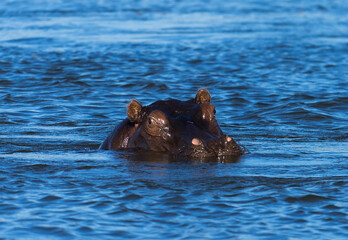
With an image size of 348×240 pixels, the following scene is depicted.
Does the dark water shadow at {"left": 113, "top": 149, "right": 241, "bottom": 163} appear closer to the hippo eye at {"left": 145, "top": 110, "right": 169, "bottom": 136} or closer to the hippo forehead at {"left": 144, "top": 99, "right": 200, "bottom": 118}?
the hippo eye at {"left": 145, "top": 110, "right": 169, "bottom": 136}

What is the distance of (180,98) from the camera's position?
15.3 m

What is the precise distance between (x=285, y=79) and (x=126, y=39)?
815 centimetres

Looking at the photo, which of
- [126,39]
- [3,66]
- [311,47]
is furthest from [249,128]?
[126,39]

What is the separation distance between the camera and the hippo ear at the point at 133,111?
9.16 m

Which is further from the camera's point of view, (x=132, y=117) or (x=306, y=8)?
(x=306, y=8)

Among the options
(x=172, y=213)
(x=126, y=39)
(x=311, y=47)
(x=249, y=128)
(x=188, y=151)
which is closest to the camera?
(x=172, y=213)

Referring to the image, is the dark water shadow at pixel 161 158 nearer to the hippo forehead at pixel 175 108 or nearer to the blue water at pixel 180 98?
the blue water at pixel 180 98

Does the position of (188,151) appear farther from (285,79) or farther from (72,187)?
(285,79)

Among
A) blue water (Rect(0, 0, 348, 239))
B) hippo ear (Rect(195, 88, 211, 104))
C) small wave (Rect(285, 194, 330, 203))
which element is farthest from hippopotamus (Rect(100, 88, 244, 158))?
small wave (Rect(285, 194, 330, 203))

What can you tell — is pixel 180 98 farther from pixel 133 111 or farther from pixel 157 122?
pixel 157 122

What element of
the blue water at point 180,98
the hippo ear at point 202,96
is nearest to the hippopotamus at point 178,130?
the hippo ear at point 202,96

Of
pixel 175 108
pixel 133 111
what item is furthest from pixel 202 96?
pixel 133 111

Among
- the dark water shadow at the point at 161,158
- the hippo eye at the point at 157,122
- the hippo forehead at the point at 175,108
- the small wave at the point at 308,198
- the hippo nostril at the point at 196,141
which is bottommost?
the small wave at the point at 308,198

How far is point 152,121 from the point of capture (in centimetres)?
888
